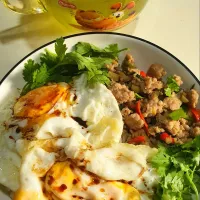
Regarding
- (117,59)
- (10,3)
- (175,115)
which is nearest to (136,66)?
(117,59)

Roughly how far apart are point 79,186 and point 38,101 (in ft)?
0.75

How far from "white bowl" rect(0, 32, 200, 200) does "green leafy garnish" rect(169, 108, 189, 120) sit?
2.8 inches

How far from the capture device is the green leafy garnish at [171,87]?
122 cm

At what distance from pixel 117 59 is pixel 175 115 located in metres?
0.21

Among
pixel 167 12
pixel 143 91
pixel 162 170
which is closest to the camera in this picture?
pixel 162 170

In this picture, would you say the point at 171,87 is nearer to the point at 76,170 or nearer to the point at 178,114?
the point at 178,114

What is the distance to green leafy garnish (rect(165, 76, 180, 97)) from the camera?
1220mm

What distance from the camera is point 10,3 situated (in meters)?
1.31

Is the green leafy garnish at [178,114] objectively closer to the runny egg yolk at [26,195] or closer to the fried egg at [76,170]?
the fried egg at [76,170]

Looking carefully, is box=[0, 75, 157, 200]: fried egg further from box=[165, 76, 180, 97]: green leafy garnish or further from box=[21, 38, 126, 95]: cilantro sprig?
box=[165, 76, 180, 97]: green leafy garnish

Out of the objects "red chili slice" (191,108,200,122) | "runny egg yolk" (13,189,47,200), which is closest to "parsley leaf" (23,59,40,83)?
"runny egg yolk" (13,189,47,200)

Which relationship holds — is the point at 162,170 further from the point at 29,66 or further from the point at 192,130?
the point at 29,66

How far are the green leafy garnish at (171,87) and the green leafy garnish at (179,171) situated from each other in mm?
149

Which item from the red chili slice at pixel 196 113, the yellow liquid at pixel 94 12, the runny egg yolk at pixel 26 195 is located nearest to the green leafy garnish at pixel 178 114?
the red chili slice at pixel 196 113
